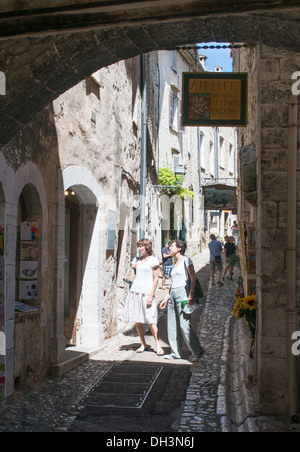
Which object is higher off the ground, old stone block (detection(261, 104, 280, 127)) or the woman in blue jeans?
old stone block (detection(261, 104, 280, 127))

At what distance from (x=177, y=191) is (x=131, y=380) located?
14409 millimetres

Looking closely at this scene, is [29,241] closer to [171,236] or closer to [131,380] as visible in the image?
[131,380]

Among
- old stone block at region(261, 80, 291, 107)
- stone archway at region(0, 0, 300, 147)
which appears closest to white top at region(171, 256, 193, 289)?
old stone block at region(261, 80, 291, 107)

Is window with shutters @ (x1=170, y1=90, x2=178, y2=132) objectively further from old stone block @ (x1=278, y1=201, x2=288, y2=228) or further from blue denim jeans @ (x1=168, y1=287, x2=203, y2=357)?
old stone block @ (x1=278, y1=201, x2=288, y2=228)

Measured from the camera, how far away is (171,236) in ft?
69.7

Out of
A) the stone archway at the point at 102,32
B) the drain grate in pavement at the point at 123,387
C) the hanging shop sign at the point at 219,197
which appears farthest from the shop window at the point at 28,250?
the hanging shop sign at the point at 219,197

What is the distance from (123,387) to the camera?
6.04 metres

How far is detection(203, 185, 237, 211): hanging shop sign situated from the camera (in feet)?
61.9

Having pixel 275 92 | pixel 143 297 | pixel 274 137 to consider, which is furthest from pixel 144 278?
pixel 275 92

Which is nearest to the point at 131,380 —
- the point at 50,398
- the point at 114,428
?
the point at 50,398

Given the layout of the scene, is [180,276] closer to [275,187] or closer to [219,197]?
[275,187]

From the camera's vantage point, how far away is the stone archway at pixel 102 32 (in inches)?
130

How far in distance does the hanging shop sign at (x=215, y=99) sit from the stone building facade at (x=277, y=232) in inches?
47.0

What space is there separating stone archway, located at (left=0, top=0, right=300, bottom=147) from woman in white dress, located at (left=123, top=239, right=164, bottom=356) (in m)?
4.13
